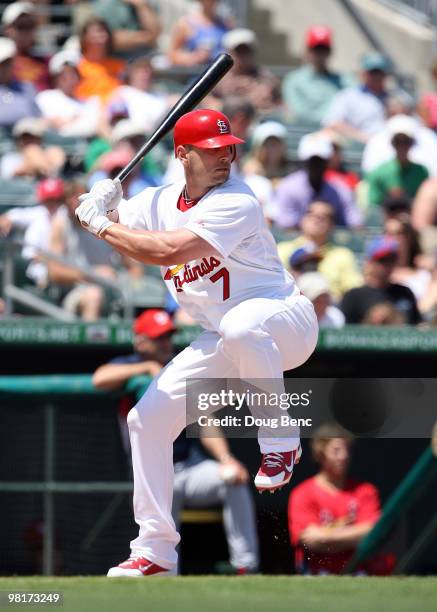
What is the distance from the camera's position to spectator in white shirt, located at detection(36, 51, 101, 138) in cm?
1164

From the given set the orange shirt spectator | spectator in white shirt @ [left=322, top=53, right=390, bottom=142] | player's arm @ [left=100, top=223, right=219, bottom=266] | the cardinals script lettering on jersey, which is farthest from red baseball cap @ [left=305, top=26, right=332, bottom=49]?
player's arm @ [left=100, top=223, right=219, bottom=266]

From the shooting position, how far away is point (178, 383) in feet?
20.0

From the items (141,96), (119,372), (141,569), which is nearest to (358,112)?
(141,96)

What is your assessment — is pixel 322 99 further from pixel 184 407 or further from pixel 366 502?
pixel 184 407

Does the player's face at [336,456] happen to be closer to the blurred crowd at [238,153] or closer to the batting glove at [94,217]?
the blurred crowd at [238,153]

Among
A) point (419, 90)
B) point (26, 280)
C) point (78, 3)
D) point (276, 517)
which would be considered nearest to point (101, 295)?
point (26, 280)

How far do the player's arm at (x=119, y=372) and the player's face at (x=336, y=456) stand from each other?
44.0 inches

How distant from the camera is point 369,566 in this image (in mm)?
8156

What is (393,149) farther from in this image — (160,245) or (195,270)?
(160,245)

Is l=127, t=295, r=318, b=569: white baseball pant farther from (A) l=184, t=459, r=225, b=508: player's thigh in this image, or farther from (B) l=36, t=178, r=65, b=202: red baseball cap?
(B) l=36, t=178, r=65, b=202: red baseball cap

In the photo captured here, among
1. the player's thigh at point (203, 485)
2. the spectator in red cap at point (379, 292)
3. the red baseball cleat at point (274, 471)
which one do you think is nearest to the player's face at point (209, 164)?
the red baseball cleat at point (274, 471)

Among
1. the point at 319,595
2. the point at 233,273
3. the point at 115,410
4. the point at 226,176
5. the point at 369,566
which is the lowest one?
the point at 369,566

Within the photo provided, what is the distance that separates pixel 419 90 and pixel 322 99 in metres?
3.24

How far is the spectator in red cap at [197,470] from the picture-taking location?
808 centimetres
